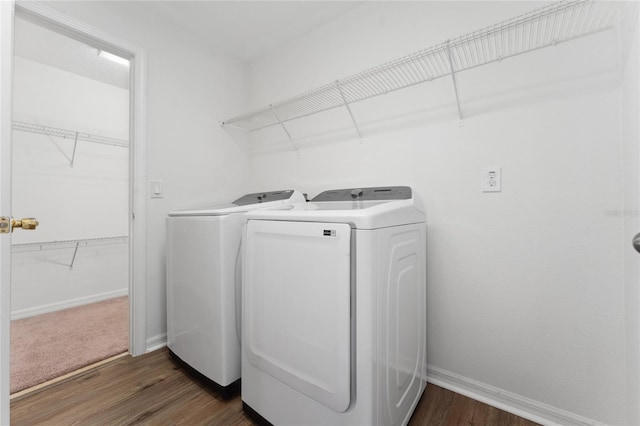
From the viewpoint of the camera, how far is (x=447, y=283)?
1528mm

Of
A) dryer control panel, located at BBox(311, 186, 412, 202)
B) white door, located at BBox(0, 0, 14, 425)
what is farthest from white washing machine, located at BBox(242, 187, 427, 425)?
white door, located at BBox(0, 0, 14, 425)

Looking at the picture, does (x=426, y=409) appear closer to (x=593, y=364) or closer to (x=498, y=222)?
(x=593, y=364)

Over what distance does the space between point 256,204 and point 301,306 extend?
84cm

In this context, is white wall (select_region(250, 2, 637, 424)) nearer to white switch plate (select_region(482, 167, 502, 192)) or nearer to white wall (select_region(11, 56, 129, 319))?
white switch plate (select_region(482, 167, 502, 192))

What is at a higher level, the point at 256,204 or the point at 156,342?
the point at 256,204

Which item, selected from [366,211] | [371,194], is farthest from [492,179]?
[366,211]

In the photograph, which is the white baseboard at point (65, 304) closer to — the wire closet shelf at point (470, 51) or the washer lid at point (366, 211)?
the wire closet shelf at point (470, 51)

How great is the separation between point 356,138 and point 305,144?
477mm

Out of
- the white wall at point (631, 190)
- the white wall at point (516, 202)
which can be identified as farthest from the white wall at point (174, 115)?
the white wall at point (631, 190)

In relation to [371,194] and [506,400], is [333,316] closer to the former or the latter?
[371,194]

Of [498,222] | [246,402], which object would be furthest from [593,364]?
[246,402]

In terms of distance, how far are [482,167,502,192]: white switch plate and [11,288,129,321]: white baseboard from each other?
3.89 m

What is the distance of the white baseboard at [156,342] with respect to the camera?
1.91 metres

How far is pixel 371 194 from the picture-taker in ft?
5.20
